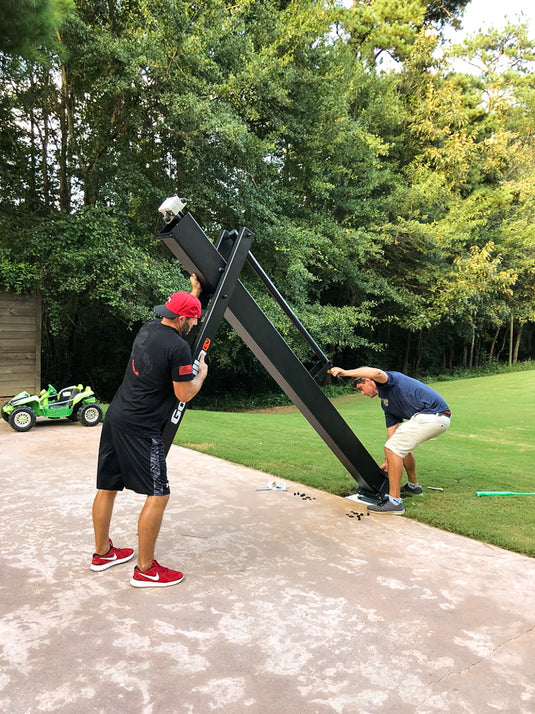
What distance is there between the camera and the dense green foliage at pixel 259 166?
973 cm

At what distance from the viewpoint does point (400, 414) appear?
179 inches

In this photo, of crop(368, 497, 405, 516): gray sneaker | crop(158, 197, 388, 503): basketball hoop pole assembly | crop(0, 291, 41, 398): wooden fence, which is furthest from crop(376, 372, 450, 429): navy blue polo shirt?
crop(0, 291, 41, 398): wooden fence

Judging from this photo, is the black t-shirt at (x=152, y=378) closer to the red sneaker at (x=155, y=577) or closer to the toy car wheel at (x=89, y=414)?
the red sneaker at (x=155, y=577)

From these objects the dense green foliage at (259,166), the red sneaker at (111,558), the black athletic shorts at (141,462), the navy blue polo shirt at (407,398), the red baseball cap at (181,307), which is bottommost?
the red sneaker at (111,558)

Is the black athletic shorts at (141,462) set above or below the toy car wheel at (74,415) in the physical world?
above

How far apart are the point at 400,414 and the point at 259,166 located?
28.7ft

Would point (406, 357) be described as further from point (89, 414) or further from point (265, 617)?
point (265, 617)

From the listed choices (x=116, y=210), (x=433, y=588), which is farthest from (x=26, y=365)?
(x=433, y=588)

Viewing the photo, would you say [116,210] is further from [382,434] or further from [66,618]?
[66,618]

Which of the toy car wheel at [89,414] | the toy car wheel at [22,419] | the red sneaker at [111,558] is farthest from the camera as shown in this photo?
the toy car wheel at [89,414]

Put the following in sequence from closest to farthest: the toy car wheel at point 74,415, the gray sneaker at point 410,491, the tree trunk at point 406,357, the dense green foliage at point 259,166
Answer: the gray sneaker at point 410,491 → the toy car wheel at point 74,415 → the dense green foliage at point 259,166 → the tree trunk at point 406,357

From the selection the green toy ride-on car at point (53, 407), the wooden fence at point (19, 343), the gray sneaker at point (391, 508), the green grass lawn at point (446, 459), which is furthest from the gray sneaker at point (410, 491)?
the wooden fence at point (19, 343)

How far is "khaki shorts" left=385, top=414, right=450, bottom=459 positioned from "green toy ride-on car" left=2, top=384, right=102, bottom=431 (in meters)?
5.22

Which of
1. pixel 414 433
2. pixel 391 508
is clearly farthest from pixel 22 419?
pixel 414 433
